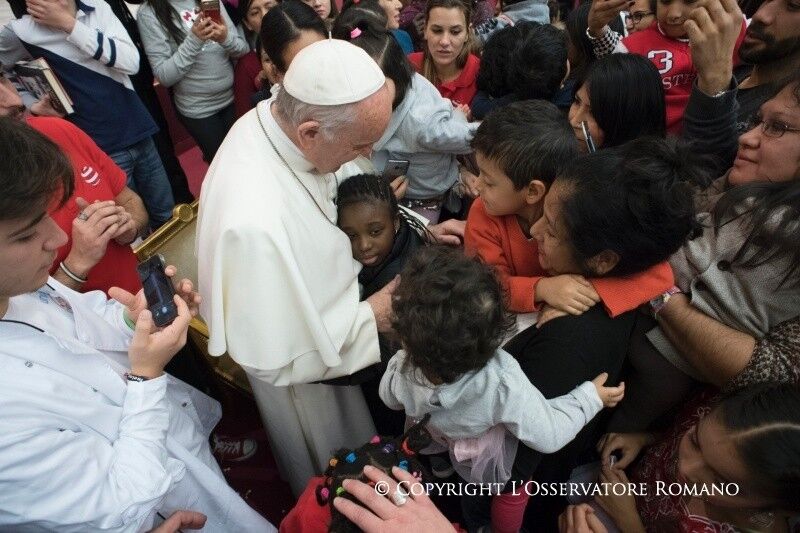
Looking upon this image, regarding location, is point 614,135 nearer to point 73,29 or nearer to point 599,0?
point 599,0

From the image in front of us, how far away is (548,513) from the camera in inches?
76.4

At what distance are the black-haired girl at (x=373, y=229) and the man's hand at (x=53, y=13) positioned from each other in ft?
6.69

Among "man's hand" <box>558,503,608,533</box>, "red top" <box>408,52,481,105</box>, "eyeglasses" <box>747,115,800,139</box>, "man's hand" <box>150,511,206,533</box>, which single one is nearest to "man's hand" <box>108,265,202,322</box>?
"man's hand" <box>150,511,206,533</box>

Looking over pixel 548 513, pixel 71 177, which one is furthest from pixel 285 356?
pixel 548 513

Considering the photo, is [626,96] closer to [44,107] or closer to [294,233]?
[294,233]

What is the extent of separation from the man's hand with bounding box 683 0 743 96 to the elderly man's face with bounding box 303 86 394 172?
1.20 metres

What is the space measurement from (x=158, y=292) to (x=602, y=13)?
3.04m

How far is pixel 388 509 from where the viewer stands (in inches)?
46.3

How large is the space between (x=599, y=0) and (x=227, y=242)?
2804mm

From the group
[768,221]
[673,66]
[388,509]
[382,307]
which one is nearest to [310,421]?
[382,307]

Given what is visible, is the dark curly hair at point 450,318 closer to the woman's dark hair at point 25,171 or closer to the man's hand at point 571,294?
the man's hand at point 571,294

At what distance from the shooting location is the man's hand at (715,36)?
5.81 ft

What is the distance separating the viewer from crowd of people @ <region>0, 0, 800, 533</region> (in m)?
1.19

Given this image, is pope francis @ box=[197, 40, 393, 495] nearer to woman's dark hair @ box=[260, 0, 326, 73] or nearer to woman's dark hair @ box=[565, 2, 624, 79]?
woman's dark hair @ box=[260, 0, 326, 73]
